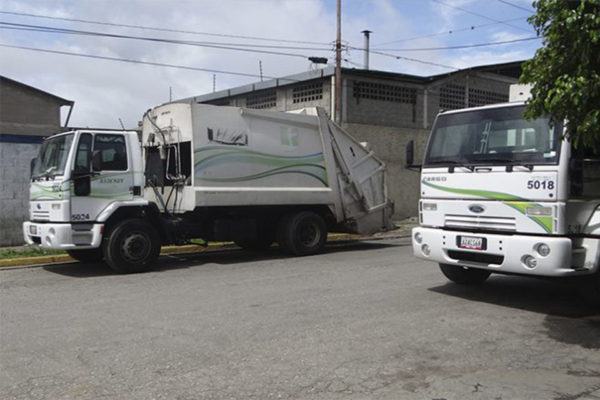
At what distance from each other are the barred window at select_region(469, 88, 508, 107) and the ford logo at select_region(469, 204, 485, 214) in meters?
17.0

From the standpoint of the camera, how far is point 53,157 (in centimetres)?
1002

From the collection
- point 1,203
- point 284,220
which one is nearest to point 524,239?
point 284,220

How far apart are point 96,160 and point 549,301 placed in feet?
23.7

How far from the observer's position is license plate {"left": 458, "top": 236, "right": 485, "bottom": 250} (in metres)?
7.07

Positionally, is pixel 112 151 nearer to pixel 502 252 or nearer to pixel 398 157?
pixel 502 252

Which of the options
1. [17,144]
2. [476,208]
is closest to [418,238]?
[476,208]

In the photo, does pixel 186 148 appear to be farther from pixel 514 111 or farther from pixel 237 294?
pixel 514 111

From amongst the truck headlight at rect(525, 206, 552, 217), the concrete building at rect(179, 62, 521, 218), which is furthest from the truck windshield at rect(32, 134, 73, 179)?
the concrete building at rect(179, 62, 521, 218)

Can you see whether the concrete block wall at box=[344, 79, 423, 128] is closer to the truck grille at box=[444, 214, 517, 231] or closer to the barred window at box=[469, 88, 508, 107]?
the barred window at box=[469, 88, 508, 107]

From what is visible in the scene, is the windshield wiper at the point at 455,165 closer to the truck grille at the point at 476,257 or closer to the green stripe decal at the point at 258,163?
the truck grille at the point at 476,257

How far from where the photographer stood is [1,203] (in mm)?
13680

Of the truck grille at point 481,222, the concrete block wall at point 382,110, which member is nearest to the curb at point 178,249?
the concrete block wall at point 382,110

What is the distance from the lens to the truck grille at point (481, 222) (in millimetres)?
6887

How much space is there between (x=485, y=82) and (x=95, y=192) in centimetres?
1846
